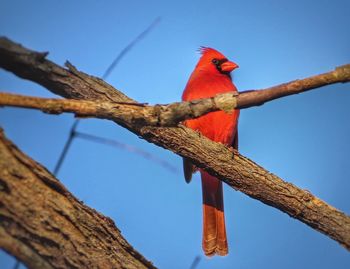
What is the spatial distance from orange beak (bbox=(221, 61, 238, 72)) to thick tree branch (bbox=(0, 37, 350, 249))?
1339 millimetres

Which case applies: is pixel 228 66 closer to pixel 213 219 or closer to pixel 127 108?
pixel 213 219

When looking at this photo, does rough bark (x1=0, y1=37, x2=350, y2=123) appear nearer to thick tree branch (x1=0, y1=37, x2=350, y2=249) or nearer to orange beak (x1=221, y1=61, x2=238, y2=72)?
thick tree branch (x1=0, y1=37, x2=350, y2=249)

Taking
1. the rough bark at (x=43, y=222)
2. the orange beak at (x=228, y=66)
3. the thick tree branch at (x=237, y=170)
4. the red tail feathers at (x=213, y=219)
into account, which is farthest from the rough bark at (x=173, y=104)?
the orange beak at (x=228, y=66)

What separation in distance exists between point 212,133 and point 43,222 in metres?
1.72

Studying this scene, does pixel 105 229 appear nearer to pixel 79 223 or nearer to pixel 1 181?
pixel 79 223

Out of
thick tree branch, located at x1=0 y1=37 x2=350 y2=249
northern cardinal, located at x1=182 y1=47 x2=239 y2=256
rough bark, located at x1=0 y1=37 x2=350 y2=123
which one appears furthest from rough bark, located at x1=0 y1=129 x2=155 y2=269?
northern cardinal, located at x1=182 y1=47 x2=239 y2=256

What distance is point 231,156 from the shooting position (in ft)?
7.41

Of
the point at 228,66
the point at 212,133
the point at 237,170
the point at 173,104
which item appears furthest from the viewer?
the point at 228,66

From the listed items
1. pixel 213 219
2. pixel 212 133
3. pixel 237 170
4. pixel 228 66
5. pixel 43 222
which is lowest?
pixel 43 222

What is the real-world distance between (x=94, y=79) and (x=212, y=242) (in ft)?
4.95

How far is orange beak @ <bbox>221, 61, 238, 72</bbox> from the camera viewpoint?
3465 millimetres

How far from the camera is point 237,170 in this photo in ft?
7.34

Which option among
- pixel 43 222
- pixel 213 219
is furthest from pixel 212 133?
pixel 43 222

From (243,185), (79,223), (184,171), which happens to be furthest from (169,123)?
(184,171)
